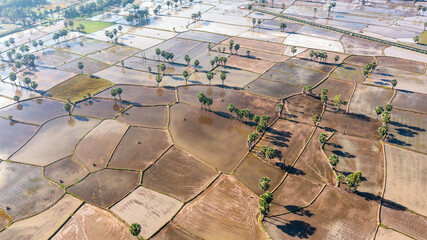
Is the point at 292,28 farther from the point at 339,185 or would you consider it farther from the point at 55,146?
the point at 55,146

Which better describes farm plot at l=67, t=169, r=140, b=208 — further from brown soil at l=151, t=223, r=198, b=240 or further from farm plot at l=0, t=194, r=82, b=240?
brown soil at l=151, t=223, r=198, b=240

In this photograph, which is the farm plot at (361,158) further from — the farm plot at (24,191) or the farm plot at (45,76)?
the farm plot at (45,76)

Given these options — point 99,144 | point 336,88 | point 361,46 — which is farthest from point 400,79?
point 99,144

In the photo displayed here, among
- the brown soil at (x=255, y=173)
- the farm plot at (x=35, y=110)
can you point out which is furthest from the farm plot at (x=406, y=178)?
the farm plot at (x=35, y=110)

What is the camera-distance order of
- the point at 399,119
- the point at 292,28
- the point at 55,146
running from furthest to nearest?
1. the point at 292,28
2. the point at 399,119
3. the point at 55,146

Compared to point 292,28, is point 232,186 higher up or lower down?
lower down

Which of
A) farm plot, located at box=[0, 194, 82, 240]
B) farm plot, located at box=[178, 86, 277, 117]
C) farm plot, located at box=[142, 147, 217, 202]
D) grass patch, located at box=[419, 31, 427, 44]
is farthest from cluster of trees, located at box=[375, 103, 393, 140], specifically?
farm plot, located at box=[0, 194, 82, 240]

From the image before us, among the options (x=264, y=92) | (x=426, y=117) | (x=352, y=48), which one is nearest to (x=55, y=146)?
(x=264, y=92)
